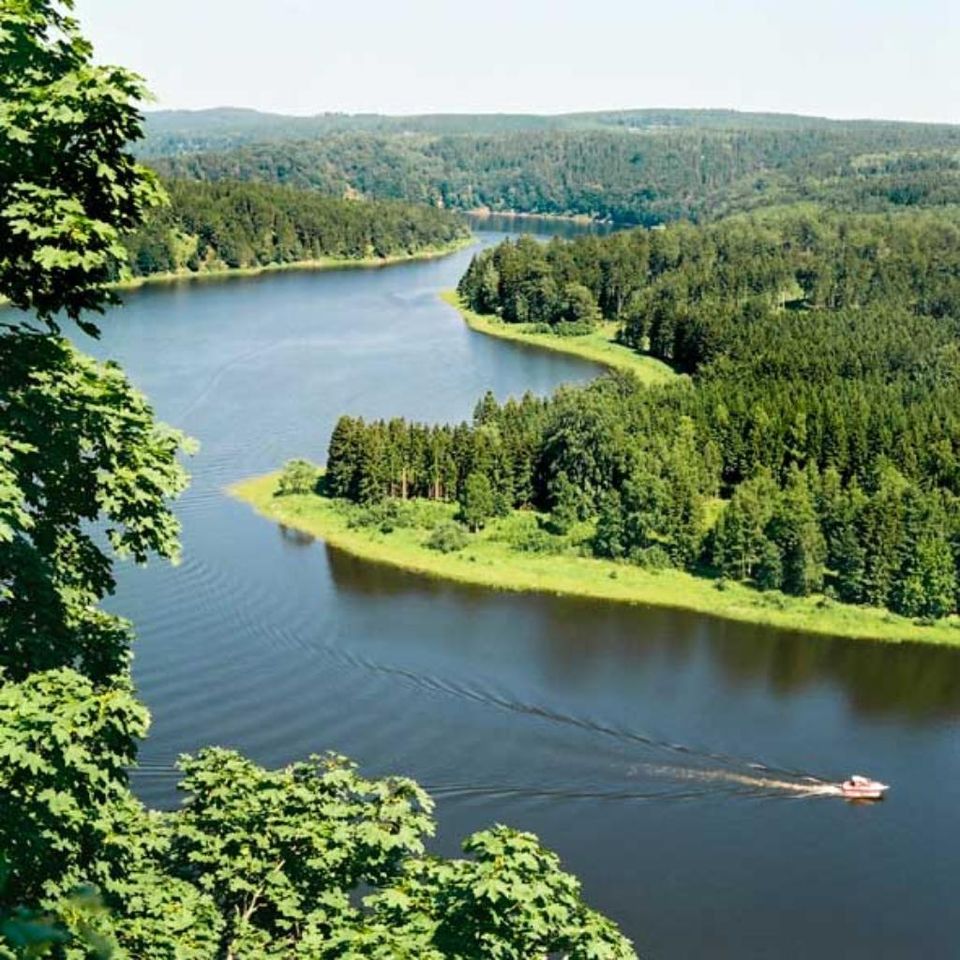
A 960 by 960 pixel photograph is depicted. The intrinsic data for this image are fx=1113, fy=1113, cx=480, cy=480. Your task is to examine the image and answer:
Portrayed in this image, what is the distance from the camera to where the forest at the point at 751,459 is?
6322cm

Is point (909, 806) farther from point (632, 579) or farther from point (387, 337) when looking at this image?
point (387, 337)

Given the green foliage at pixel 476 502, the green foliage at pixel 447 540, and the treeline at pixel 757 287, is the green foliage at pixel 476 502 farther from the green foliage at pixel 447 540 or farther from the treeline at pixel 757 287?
the treeline at pixel 757 287

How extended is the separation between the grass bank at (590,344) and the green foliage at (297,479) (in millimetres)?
49905

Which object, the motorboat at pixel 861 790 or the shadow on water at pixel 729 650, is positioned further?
the shadow on water at pixel 729 650

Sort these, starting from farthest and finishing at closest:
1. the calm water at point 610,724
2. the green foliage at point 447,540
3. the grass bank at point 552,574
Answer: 1. the green foliage at point 447,540
2. the grass bank at point 552,574
3. the calm water at point 610,724

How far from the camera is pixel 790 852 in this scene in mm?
40312

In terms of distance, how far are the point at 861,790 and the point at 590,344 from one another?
97780 mm

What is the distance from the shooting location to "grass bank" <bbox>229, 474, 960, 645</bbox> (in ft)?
198

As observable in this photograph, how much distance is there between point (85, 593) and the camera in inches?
573

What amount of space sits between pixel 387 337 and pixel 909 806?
97286 mm

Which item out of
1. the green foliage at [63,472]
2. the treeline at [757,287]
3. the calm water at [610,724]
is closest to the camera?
the green foliage at [63,472]

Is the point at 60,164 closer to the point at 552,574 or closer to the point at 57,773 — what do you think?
the point at 57,773

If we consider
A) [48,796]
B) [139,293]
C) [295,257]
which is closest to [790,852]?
[48,796]

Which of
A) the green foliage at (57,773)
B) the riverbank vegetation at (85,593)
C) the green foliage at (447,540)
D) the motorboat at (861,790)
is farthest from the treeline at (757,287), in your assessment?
the green foliage at (57,773)
